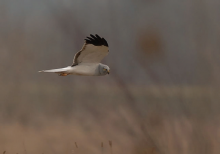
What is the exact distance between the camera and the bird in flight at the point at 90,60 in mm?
7355

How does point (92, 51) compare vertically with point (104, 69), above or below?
above

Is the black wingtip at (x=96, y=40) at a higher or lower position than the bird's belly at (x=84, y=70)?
higher

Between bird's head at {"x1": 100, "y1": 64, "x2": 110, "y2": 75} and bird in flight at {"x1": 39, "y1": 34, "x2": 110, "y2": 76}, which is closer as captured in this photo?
bird in flight at {"x1": 39, "y1": 34, "x2": 110, "y2": 76}

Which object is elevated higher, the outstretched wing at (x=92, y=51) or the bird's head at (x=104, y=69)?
the outstretched wing at (x=92, y=51)

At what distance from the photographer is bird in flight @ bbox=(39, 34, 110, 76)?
7355 millimetres

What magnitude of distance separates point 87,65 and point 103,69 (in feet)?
1.35

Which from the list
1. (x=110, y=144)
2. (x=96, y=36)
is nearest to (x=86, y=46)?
(x=96, y=36)

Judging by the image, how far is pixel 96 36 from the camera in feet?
23.9

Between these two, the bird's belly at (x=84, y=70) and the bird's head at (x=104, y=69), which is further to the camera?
the bird's head at (x=104, y=69)

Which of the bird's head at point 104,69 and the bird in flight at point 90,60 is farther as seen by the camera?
the bird's head at point 104,69

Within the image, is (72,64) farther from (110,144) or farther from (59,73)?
(110,144)

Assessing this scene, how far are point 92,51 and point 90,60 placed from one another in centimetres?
29

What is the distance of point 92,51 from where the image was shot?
7496 millimetres

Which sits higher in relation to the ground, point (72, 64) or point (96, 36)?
point (96, 36)
